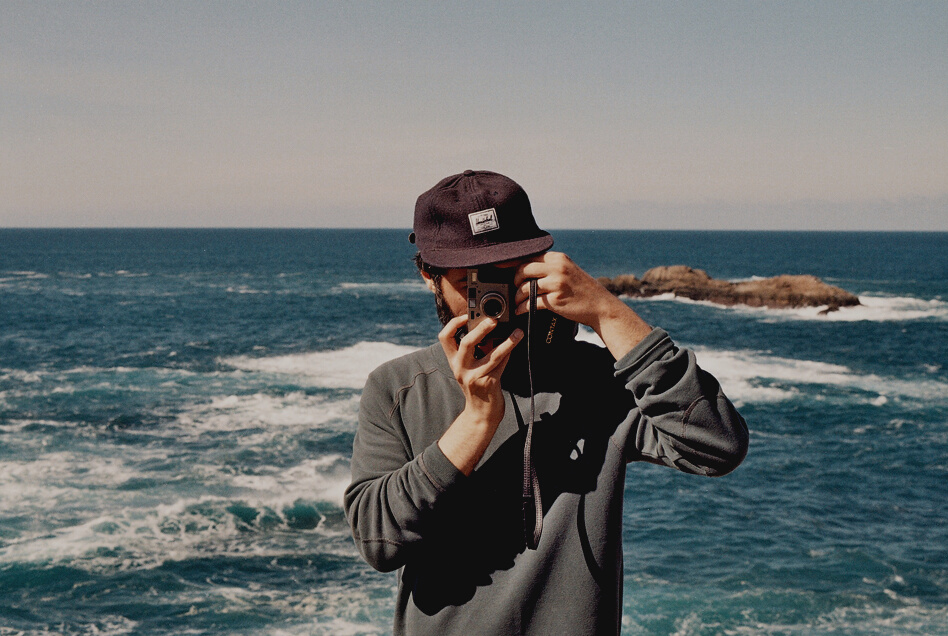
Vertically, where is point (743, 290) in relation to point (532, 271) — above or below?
below

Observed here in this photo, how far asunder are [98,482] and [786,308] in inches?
2136

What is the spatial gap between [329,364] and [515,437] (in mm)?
39251

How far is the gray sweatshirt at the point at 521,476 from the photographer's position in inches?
82.1

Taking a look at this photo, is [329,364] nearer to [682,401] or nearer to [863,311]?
[682,401]

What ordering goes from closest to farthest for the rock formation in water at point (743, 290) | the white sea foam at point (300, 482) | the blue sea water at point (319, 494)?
the blue sea water at point (319, 494), the white sea foam at point (300, 482), the rock formation in water at point (743, 290)

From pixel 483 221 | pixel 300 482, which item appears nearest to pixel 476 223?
pixel 483 221

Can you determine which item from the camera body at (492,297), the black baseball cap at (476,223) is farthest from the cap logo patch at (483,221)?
the camera body at (492,297)

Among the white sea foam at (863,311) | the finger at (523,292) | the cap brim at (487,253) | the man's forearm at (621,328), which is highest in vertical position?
the cap brim at (487,253)

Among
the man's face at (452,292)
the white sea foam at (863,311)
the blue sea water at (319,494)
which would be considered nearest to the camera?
the man's face at (452,292)

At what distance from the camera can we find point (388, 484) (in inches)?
84.3

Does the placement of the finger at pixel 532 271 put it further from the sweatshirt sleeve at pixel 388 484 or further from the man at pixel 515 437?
the sweatshirt sleeve at pixel 388 484

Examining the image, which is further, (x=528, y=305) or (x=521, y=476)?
(x=521, y=476)

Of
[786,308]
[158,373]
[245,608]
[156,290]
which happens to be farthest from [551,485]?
[156,290]

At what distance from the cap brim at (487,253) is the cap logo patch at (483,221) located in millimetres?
46
